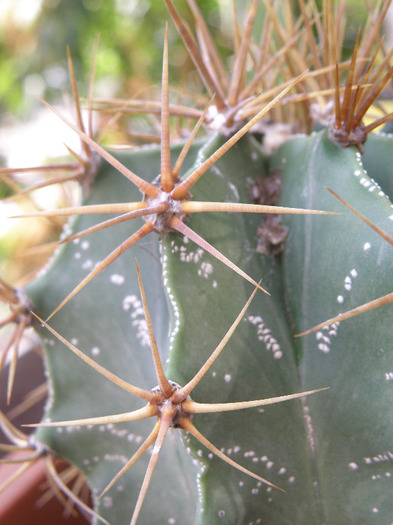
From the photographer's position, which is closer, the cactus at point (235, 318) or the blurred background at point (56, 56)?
the cactus at point (235, 318)

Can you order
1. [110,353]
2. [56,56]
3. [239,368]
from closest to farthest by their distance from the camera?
[239,368], [110,353], [56,56]

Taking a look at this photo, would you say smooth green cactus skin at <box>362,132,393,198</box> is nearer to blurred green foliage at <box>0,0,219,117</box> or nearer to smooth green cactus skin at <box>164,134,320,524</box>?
smooth green cactus skin at <box>164,134,320,524</box>

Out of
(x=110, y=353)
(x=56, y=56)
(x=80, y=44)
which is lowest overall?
(x=110, y=353)

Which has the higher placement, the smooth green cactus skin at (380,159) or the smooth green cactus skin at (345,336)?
the smooth green cactus skin at (380,159)

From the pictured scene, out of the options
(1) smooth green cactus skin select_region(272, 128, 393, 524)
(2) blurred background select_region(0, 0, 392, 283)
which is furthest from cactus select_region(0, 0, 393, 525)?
(2) blurred background select_region(0, 0, 392, 283)

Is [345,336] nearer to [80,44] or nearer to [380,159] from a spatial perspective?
[380,159]

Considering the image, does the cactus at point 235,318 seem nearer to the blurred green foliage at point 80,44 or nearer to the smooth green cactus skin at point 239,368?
the smooth green cactus skin at point 239,368

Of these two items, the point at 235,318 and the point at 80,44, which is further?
the point at 80,44

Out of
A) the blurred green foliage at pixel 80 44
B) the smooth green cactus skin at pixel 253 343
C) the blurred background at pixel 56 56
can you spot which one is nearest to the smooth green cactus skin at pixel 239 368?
the smooth green cactus skin at pixel 253 343

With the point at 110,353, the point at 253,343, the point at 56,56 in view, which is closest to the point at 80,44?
the point at 56,56

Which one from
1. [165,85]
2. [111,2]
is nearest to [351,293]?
[165,85]
